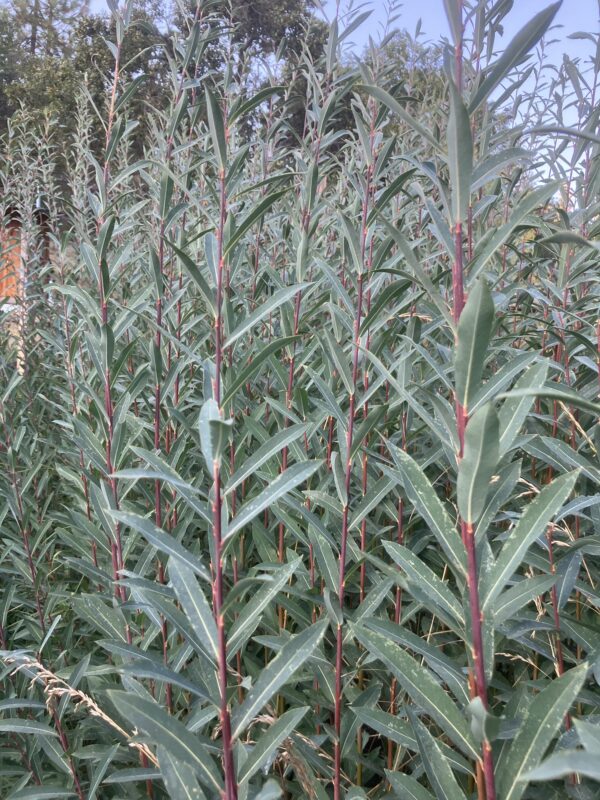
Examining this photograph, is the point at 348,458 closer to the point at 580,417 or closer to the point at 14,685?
the point at 580,417

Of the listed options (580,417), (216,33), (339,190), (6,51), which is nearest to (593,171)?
(580,417)

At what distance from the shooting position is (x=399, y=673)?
3.10ft

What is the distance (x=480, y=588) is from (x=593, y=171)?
1.73m

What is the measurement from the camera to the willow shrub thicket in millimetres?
894

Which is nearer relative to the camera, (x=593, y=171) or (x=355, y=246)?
(x=355, y=246)

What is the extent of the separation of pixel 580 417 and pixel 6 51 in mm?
21772

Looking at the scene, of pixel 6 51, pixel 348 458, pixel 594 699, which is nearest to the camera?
pixel 594 699

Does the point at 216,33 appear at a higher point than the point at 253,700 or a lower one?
higher

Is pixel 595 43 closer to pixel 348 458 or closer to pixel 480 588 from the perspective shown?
pixel 348 458

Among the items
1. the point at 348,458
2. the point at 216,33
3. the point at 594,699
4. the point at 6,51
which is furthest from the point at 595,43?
the point at 6,51

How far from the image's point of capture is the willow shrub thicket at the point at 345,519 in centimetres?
89

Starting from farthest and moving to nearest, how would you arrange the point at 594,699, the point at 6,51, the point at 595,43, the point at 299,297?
the point at 6,51 → the point at 595,43 → the point at 299,297 → the point at 594,699

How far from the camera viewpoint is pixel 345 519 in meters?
1.54

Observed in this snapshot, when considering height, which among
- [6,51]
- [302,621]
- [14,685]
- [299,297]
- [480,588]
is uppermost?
[6,51]
